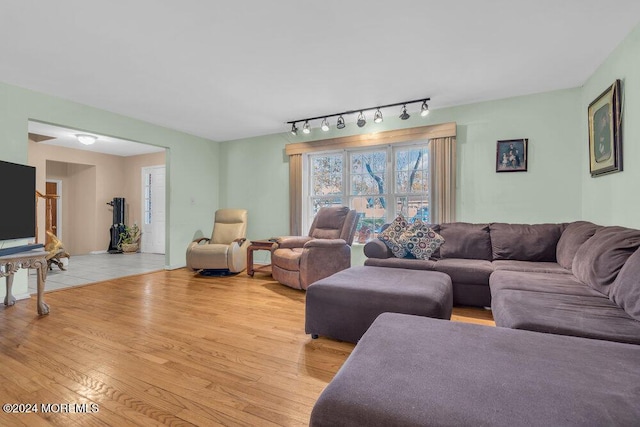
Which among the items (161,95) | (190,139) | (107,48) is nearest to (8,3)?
(107,48)

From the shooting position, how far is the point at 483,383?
0.85m

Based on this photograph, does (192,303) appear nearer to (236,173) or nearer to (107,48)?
(107,48)

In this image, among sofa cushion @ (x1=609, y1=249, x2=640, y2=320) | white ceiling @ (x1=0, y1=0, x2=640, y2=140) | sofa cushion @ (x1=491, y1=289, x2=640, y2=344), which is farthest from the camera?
white ceiling @ (x1=0, y1=0, x2=640, y2=140)

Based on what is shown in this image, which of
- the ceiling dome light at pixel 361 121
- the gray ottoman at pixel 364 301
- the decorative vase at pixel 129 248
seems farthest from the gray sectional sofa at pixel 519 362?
the decorative vase at pixel 129 248

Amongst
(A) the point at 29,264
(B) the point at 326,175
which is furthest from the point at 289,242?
(A) the point at 29,264

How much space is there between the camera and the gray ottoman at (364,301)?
187cm

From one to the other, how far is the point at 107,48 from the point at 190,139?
2.75 meters

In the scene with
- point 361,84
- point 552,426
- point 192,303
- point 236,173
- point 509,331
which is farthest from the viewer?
point 236,173

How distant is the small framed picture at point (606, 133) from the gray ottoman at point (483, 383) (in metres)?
2.24

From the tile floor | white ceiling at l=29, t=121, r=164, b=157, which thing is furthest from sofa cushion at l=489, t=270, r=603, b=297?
white ceiling at l=29, t=121, r=164, b=157

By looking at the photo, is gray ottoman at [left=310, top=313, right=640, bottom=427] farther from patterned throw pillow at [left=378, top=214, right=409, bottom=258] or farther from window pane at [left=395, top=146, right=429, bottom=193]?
window pane at [left=395, top=146, right=429, bottom=193]

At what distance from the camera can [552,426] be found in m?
0.69

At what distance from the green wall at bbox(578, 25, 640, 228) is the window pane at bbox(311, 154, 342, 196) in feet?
10.1

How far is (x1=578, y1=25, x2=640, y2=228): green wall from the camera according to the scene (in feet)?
7.30
